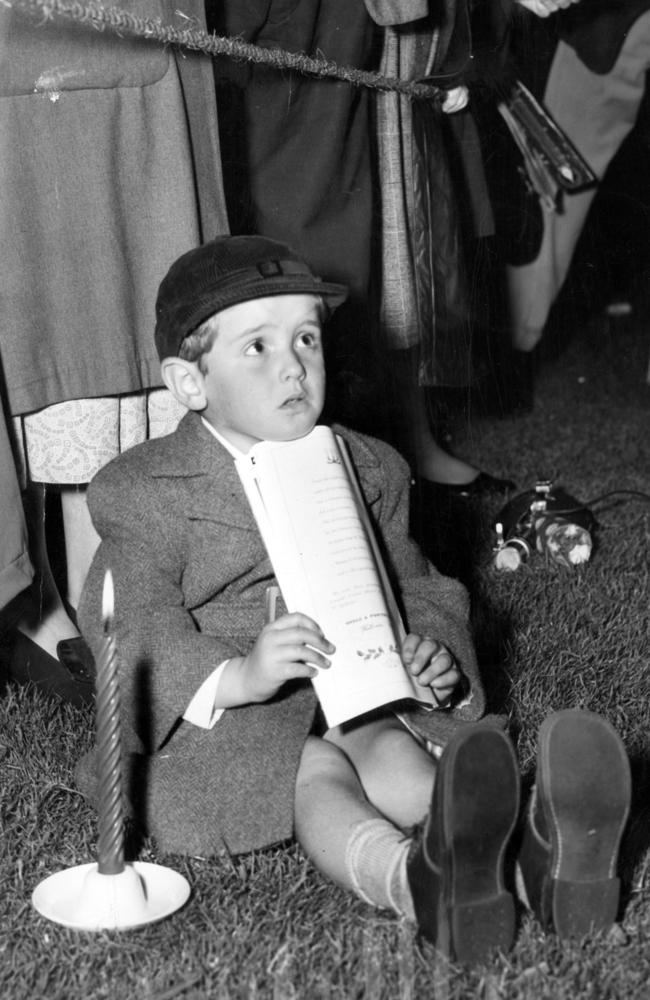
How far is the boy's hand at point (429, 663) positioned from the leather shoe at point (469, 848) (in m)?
0.32

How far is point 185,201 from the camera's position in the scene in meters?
1.98

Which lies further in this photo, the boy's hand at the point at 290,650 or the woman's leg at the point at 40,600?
the woman's leg at the point at 40,600

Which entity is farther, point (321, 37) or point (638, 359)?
point (638, 359)

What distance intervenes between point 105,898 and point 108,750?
17 cm

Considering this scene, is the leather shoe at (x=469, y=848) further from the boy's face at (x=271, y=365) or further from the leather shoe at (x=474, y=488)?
the leather shoe at (x=474, y=488)

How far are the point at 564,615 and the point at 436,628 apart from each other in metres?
0.77

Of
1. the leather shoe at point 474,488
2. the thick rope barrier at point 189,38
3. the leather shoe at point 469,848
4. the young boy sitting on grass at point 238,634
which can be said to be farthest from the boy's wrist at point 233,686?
the leather shoe at point 474,488

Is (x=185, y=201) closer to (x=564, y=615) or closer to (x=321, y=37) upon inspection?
(x=321, y=37)

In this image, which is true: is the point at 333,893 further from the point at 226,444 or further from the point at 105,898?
the point at 226,444

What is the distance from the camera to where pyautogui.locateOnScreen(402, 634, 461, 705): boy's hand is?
5.51 ft

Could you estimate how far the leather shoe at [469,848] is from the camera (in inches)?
52.2

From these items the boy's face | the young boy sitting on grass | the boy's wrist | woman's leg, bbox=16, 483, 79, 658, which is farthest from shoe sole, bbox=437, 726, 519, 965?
woman's leg, bbox=16, 483, 79, 658

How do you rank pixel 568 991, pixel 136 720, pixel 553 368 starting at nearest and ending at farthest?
pixel 568 991, pixel 136 720, pixel 553 368

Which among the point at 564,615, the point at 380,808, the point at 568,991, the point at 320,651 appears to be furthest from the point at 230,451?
the point at 564,615
